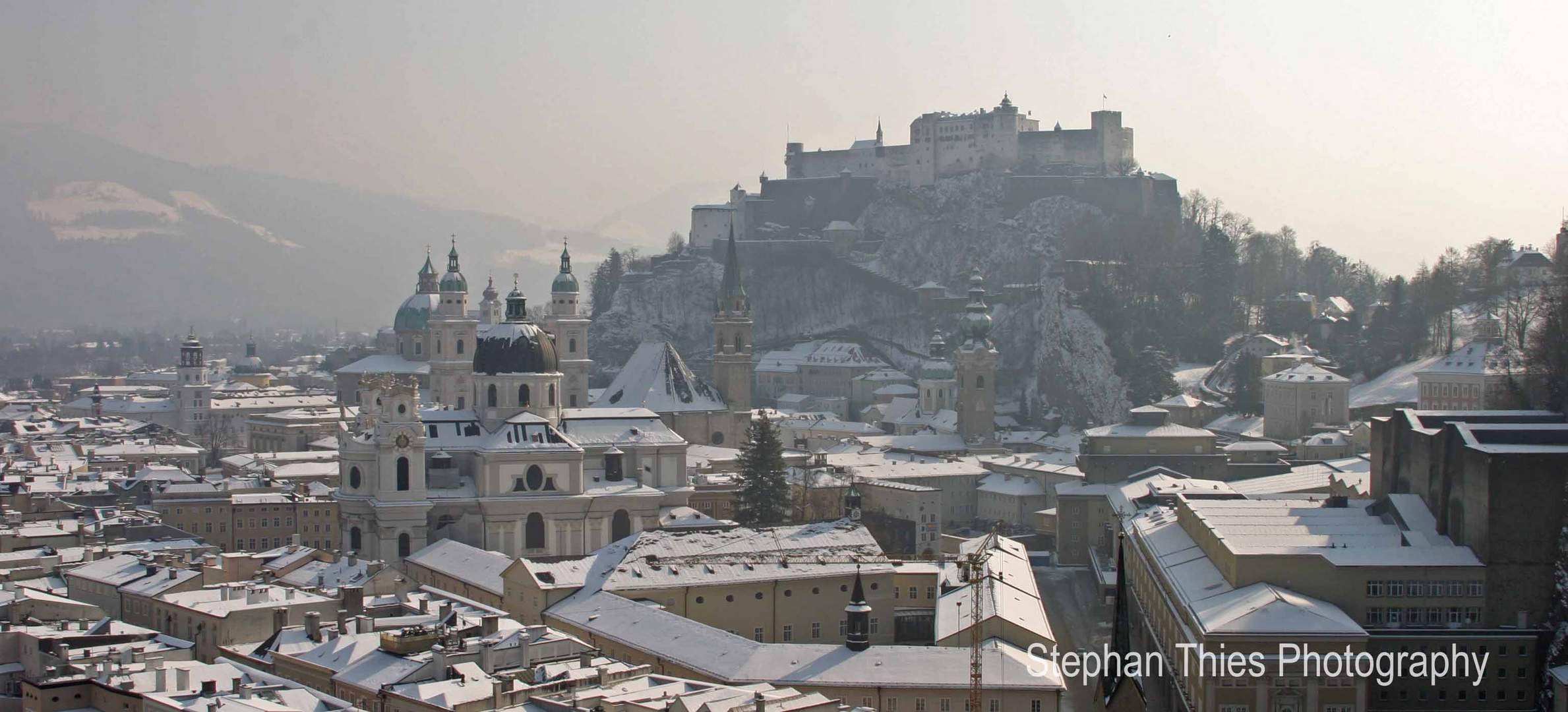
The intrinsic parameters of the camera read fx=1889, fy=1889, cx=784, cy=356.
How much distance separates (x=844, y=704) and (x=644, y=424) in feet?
107

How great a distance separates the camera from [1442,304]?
92.9 metres

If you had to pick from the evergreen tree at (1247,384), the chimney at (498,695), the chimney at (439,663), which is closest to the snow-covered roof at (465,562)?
the chimney at (439,663)

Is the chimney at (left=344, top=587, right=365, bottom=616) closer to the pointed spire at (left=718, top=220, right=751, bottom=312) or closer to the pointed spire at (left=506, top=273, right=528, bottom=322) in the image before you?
the pointed spire at (left=506, top=273, right=528, bottom=322)

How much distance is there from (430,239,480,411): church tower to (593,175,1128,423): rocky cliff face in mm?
27464

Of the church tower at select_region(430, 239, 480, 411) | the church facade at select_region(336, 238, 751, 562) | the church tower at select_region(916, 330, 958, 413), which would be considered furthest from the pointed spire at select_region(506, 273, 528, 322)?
the church tower at select_region(916, 330, 958, 413)

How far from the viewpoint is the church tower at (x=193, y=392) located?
402 ft

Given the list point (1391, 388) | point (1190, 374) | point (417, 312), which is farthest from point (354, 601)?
point (1190, 374)

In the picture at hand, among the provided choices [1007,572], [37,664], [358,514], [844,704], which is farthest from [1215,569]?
[358,514]

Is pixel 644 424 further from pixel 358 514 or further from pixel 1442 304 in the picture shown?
pixel 1442 304

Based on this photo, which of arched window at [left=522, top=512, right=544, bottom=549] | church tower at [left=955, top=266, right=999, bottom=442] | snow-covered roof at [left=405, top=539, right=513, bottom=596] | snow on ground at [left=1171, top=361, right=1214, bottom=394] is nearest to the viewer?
snow-covered roof at [left=405, top=539, right=513, bottom=596]

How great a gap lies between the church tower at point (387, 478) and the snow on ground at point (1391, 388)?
44.8 metres

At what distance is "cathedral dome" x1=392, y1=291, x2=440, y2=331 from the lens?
9900cm

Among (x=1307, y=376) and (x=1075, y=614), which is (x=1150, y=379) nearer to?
(x=1307, y=376)

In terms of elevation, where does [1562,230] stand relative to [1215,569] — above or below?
above
